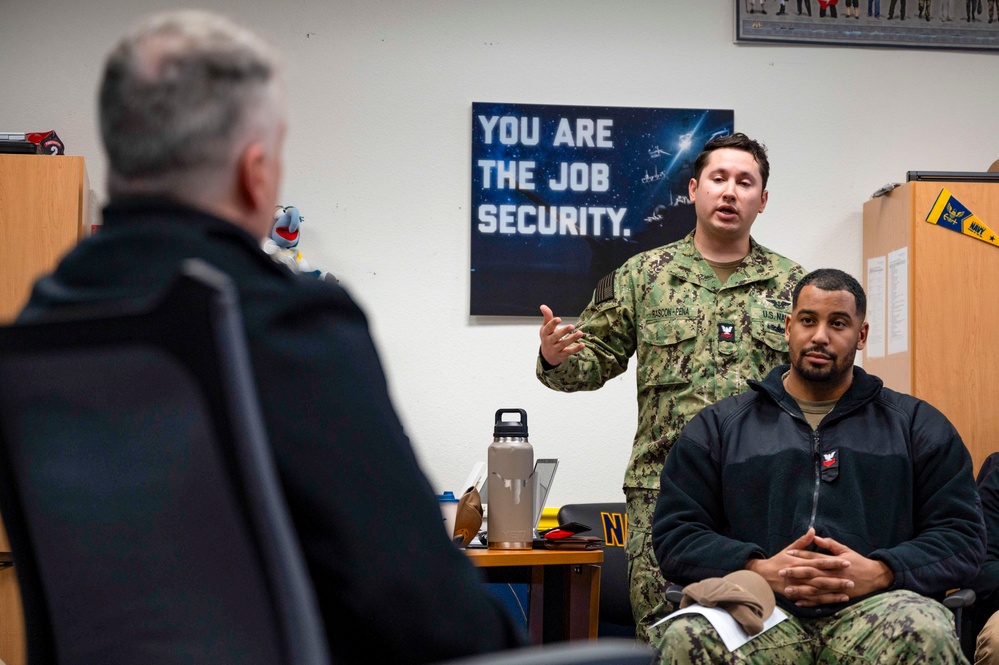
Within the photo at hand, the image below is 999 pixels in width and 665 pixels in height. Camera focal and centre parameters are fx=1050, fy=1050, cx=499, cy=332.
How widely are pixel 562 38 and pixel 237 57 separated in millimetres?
3743

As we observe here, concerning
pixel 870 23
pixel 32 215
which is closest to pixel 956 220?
pixel 870 23

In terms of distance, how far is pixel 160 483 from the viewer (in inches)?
29.8

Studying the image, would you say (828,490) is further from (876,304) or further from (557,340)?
(876,304)

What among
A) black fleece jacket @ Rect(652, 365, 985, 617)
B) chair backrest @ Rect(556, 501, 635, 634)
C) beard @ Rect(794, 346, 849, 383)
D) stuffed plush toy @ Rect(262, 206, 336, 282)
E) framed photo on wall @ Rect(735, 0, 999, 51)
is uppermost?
framed photo on wall @ Rect(735, 0, 999, 51)

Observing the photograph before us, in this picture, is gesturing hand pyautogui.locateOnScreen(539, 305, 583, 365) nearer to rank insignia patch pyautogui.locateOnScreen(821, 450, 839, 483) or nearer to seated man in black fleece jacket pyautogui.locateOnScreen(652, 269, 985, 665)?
seated man in black fleece jacket pyautogui.locateOnScreen(652, 269, 985, 665)

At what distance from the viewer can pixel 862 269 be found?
14.5 ft

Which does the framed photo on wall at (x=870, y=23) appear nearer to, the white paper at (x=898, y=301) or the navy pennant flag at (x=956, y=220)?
the navy pennant flag at (x=956, y=220)

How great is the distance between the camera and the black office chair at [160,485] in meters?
0.73

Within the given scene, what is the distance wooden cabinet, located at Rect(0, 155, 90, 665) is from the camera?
3.68m

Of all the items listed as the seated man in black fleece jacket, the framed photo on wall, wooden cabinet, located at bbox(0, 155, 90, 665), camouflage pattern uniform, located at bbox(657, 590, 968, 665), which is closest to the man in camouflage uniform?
the seated man in black fleece jacket

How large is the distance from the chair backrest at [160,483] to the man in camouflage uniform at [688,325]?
6.68 feet

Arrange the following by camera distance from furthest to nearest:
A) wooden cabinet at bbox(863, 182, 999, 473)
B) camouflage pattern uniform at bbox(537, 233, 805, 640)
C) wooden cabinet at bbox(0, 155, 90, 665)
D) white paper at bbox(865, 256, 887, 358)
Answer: white paper at bbox(865, 256, 887, 358) → wooden cabinet at bbox(863, 182, 999, 473) → wooden cabinet at bbox(0, 155, 90, 665) → camouflage pattern uniform at bbox(537, 233, 805, 640)

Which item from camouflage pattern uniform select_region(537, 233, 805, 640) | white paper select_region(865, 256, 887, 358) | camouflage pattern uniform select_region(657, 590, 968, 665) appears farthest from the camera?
white paper select_region(865, 256, 887, 358)

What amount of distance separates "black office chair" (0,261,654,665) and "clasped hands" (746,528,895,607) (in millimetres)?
1672
